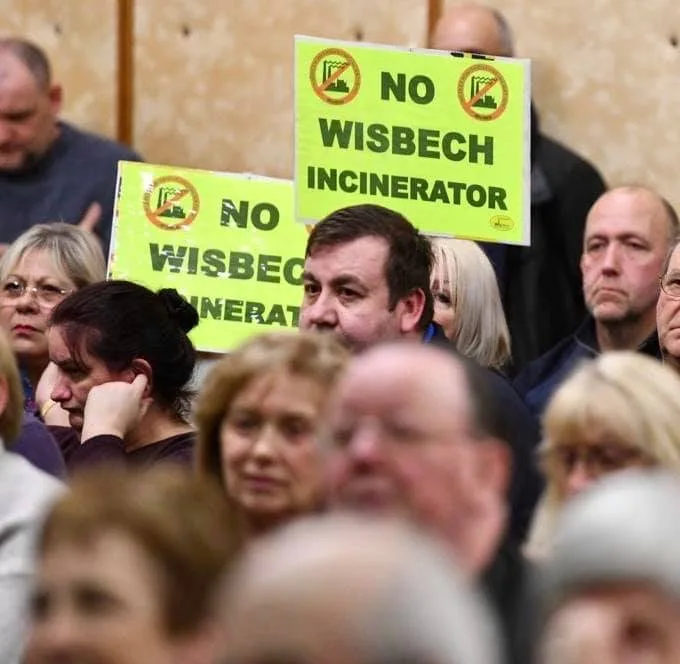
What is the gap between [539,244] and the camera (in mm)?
6453

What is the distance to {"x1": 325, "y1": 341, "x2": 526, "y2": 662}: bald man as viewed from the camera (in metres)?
2.59

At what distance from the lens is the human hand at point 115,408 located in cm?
453

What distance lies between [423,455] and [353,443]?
0.09 m

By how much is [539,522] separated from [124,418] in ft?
4.45

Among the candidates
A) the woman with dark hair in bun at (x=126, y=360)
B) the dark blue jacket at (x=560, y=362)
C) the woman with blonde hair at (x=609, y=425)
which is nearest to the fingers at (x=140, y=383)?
the woman with dark hair in bun at (x=126, y=360)

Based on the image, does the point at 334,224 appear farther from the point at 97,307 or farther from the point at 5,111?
the point at 5,111

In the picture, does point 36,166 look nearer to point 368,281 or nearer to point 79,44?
point 79,44

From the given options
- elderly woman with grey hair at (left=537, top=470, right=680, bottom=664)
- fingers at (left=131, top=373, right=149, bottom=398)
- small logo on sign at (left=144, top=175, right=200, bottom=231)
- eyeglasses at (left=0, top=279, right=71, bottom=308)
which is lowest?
elderly woman with grey hair at (left=537, top=470, right=680, bottom=664)

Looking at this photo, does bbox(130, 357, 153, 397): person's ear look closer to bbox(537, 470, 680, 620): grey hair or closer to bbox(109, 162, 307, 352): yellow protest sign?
bbox(109, 162, 307, 352): yellow protest sign

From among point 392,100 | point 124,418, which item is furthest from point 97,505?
point 392,100

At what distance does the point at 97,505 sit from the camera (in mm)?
2357

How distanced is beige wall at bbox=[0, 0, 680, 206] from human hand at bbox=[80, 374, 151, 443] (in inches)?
107

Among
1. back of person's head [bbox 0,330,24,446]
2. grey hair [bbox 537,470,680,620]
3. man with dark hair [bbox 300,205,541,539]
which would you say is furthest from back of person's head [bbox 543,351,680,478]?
man with dark hair [bbox 300,205,541,539]

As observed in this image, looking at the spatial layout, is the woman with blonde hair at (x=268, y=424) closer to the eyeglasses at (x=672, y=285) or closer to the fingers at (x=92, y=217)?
the eyeglasses at (x=672, y=285)
